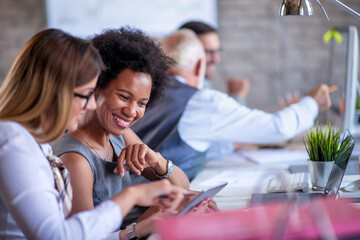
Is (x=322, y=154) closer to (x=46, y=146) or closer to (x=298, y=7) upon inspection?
(x=298, y=7)

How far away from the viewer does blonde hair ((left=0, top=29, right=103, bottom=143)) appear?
3.48 ft

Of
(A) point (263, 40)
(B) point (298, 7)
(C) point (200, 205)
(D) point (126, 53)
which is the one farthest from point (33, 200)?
(A) point (263, 40)

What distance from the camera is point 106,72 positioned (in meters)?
1.47

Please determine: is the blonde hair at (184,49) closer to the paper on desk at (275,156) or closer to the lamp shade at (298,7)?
the paper on desk at (275,156)

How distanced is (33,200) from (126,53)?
655 mm

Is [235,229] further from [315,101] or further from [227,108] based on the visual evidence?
→ [315,101]

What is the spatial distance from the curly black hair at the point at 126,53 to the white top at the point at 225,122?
→ 63 cm

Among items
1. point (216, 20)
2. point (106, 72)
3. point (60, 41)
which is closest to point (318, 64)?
point (216, 20)

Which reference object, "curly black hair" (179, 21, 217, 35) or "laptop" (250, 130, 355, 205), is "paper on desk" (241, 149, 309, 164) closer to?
"laptop" (250, 130, 355, 205)

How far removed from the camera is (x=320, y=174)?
5.25 ft

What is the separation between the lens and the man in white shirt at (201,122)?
7.20 ft

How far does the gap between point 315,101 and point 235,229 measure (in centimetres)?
168

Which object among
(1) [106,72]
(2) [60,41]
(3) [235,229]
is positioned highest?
(2) [60,41]

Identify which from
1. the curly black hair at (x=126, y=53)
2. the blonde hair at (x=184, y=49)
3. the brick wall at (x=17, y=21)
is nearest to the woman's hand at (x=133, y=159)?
the curly black hair at (x=126, y=53)
